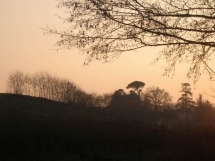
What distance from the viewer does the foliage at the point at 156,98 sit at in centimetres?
8236

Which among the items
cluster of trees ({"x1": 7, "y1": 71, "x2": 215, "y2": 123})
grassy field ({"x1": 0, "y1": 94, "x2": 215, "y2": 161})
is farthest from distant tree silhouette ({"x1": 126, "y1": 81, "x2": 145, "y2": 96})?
grassy field ({"x1": 0, "y1": 94, "x2": 215, "y2": 161})

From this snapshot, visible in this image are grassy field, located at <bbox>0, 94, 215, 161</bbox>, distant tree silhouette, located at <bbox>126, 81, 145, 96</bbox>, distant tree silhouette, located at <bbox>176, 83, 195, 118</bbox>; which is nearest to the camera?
grassy field, located at <bbox>0, 94, 215, 161</bbox>

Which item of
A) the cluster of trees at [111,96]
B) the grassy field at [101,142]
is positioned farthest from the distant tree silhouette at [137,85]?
the grassy field at [101,142]

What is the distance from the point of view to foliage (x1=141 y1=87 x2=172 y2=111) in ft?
270

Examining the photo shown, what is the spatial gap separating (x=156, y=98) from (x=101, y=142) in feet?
217

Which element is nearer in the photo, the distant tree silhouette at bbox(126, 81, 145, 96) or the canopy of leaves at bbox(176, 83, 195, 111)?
the canopy of leaves at bbox(176, 83, 195, 111)

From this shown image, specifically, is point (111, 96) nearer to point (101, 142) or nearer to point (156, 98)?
point (156, 98)

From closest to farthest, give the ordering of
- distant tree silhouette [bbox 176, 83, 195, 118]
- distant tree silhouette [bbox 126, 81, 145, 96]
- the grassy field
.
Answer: the grassy field, distant tree silhouette [bbox 176, 83, 195, 118], distant tree silhouette [bbox 126, 81, 145, 96]

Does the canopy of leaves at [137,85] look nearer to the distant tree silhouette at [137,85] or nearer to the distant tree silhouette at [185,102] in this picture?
the distant tree silhouette at [137,85]

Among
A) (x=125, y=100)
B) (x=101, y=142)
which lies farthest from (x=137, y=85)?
(x=101, y=142)

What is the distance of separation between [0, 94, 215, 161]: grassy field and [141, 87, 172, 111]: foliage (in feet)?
194

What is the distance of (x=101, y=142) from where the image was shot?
771 inches

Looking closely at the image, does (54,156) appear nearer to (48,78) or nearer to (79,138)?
(79,138)

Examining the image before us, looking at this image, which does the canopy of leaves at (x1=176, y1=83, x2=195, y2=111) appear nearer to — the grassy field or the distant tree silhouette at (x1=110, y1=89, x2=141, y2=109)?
the distant tree silhouette at (x1=110, y1=89, x2=141, y2=109)
